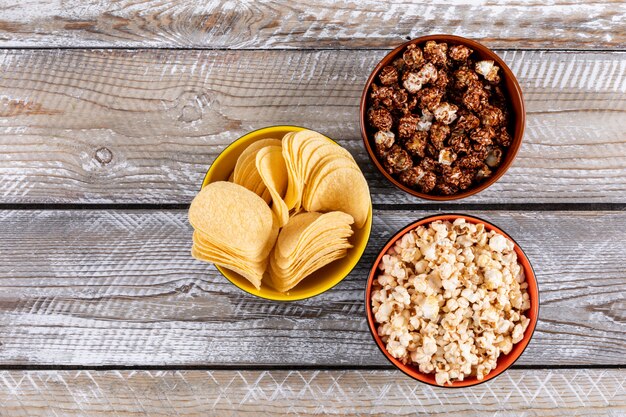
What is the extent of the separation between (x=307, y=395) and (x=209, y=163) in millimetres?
481

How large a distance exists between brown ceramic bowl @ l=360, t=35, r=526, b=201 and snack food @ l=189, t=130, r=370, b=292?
0.08 meters

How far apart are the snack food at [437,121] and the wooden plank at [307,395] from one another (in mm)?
404

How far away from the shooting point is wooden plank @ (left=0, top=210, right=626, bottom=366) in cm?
110

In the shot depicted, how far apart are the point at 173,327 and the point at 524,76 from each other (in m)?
0.83

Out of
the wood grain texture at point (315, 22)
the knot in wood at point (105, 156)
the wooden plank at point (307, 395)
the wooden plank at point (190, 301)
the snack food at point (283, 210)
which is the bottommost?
the wooden plank at point (307, 395)

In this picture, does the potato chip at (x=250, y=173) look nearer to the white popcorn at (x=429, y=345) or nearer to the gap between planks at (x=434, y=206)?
the gap between planks at (x=434, y=206)

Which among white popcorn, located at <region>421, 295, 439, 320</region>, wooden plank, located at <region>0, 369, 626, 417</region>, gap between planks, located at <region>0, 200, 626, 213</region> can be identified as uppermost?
gap between planks, located at <region>0, 200, 626, 213</region>

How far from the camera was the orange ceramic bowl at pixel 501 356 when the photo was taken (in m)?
0.95

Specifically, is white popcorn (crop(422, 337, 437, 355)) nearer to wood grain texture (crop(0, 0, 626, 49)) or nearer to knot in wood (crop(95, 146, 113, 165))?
wood grain texture (crop(0, 0, 626, 49))

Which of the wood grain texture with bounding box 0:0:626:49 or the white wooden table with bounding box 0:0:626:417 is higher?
the wood grain texture with bounding box 0:0:626:49

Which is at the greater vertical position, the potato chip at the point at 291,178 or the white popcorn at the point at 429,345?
the potato chip at the point at 291,178

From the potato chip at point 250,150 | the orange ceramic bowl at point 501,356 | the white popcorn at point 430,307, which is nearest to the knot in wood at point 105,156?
the potato chip at point 250,150

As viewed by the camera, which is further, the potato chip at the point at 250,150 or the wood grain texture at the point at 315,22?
the wood grain texture at the point at 315,22

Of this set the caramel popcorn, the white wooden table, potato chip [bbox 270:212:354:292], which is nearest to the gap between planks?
the white wooden table
